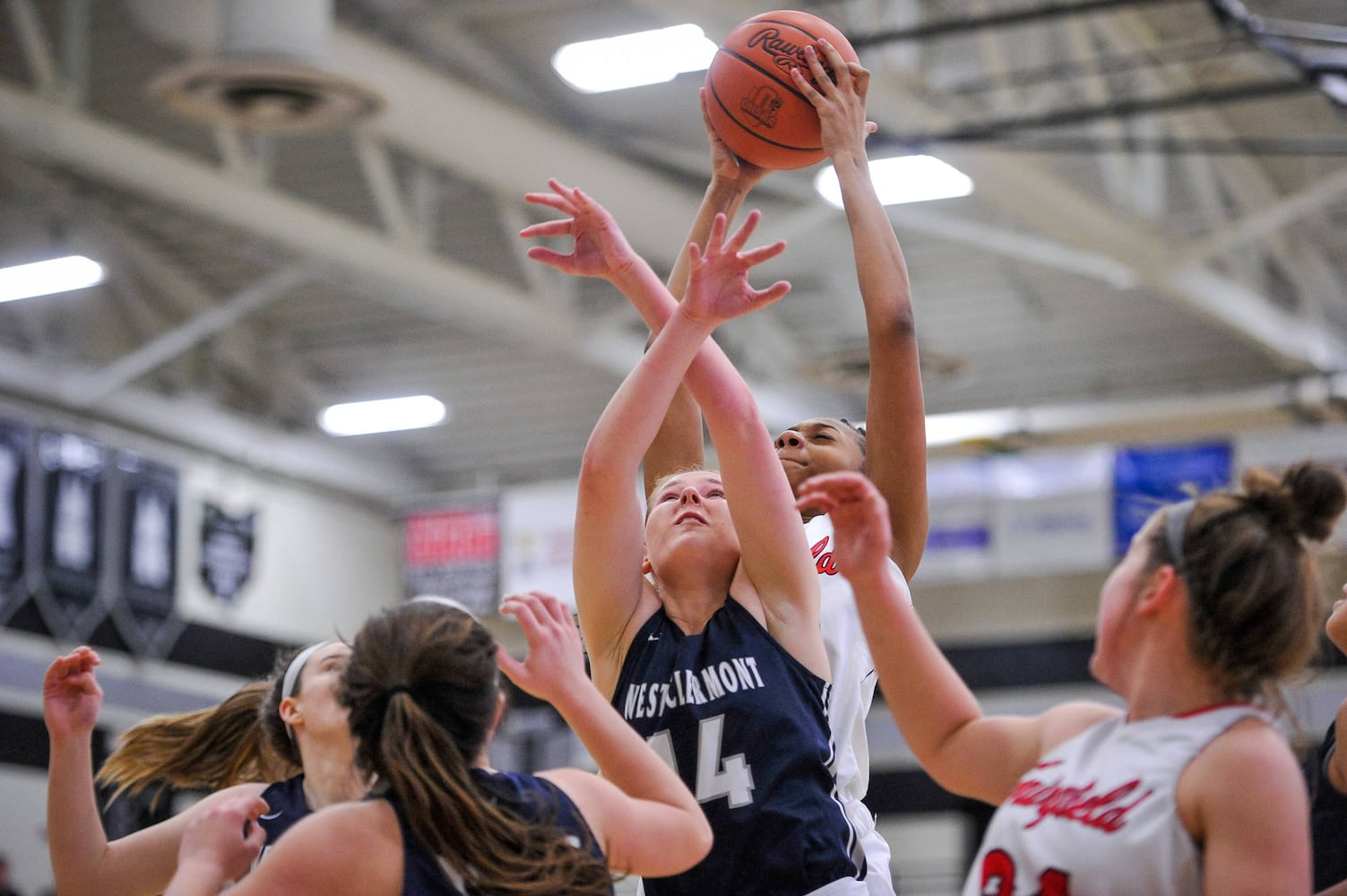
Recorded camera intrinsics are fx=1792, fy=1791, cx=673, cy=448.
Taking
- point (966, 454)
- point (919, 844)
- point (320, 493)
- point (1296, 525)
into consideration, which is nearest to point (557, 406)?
point (320, 493)

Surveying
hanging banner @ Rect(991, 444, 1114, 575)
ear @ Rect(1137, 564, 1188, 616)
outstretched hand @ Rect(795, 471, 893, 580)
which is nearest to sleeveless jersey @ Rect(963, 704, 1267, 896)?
ear @ Rect(1137, 564, 1188, 616)

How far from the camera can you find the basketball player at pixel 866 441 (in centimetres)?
313

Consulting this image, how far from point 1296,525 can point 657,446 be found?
4.95ft

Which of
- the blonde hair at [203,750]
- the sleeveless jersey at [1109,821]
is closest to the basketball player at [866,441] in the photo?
the sleeveless jersey at [1109,821]

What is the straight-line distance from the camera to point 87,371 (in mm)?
14805

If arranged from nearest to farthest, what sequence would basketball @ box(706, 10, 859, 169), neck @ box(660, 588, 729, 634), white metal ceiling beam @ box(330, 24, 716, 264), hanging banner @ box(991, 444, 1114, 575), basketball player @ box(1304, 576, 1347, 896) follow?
neck @ box(660, 588, 729, 634), basketball player @ box(1304, 576, 1347, 896), basketball @ box(706, 10, 859, 169), white metal ceiling beam @ box(330, 24, 716, 264), hanging banner @ box(991, 444, 1114, 575)

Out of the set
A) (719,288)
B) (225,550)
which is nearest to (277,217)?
(225,550)

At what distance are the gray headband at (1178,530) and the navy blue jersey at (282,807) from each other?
1.57m

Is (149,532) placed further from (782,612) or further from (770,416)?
(782,612)

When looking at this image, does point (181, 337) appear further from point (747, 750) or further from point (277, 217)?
point (747, 750)

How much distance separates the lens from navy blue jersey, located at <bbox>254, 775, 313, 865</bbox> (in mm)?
3086

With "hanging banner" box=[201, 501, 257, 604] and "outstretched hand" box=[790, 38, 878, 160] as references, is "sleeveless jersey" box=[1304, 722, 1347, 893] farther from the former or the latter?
"hanging banner" box=[201, 501, 257, 604]

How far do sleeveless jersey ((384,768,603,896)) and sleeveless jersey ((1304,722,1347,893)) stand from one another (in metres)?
1.53

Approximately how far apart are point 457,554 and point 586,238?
41.6 ft
